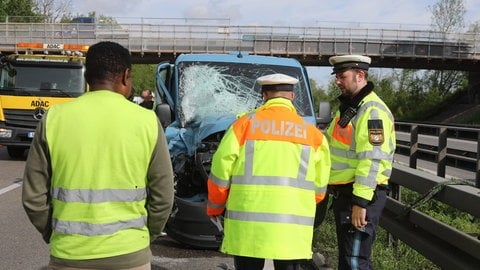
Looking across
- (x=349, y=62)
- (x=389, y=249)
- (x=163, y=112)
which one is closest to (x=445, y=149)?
(x=389, y=249)

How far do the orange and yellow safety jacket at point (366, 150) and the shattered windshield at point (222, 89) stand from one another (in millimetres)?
3459

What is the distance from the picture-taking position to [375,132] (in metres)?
4.00

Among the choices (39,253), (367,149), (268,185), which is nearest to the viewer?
(268,185)

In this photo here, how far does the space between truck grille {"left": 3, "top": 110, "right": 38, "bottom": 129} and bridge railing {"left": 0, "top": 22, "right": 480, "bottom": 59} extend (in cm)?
3695

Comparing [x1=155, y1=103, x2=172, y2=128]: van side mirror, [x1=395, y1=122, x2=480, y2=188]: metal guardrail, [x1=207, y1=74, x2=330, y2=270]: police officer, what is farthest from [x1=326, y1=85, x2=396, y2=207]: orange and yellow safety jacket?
[x1=395, y1=122, x2=480, y2=188]: metal guardrail

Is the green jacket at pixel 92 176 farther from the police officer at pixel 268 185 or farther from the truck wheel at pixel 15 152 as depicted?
the truck wheel at pixel 15 152

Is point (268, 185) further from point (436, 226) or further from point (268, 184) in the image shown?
point (436, 226)

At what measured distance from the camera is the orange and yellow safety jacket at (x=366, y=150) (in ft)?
13.1

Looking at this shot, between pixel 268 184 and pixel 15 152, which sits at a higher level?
pixel 268 184

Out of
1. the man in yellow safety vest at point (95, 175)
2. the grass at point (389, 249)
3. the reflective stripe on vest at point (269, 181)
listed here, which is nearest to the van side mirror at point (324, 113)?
the grass at point (389, 249)

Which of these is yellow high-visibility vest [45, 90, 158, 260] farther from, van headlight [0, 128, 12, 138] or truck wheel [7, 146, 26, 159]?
truck wheel [7, 146, 26, 159]

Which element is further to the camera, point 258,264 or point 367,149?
point 367,149

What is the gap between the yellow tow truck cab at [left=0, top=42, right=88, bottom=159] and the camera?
14789mm

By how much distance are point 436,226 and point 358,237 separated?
905mm
